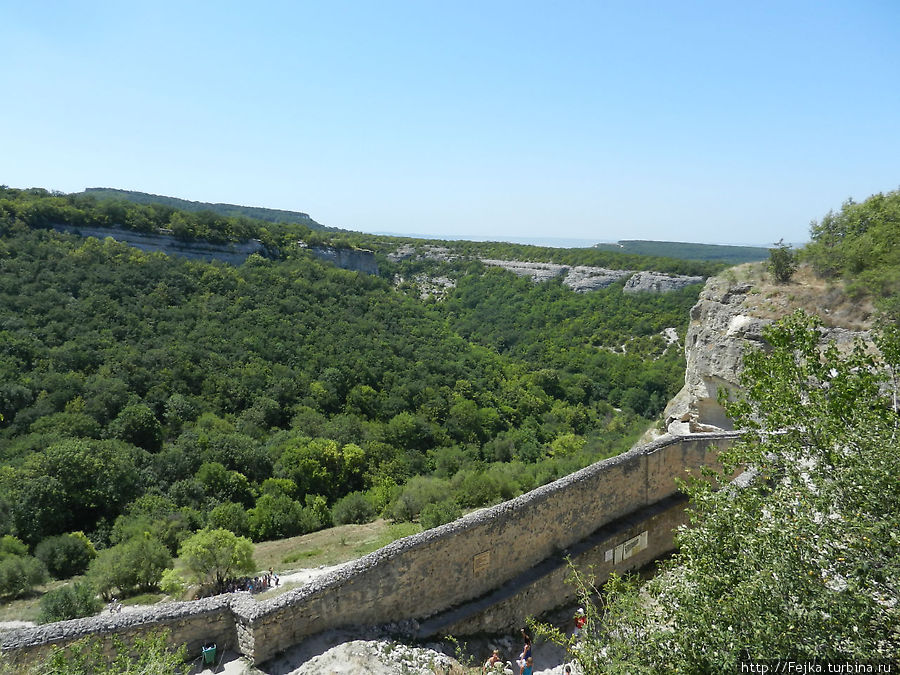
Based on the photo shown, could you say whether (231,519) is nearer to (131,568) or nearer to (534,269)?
(131,568)

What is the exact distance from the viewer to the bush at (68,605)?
30.6 ft

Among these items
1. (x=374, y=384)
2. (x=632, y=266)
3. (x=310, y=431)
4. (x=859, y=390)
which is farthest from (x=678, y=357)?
(x=859, y=390)

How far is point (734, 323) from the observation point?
15.9m

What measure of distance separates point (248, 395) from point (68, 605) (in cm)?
1680

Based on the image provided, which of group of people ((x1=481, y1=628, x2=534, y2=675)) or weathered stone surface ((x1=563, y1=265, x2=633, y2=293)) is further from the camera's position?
weathered stone surface ((x1=563, y1=265, x2=633, y2=293))

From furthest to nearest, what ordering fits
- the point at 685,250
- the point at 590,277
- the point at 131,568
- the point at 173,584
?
the point at 685,250 → the point at 590,277 → the point at 131,568 → the point at 173,584

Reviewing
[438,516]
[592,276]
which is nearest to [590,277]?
[592,276]

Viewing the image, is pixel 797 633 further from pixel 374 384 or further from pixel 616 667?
pixel 374 384

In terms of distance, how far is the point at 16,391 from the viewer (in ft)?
64.2

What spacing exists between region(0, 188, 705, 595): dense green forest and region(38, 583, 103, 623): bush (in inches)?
83.3

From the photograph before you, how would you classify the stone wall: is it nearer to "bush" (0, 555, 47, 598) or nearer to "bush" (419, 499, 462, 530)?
"bush" (419, 499, 462, 530)

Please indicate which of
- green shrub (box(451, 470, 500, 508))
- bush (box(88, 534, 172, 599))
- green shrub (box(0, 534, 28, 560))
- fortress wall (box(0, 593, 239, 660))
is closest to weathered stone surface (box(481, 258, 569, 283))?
green shrub (box(451, 470, 500, 508))

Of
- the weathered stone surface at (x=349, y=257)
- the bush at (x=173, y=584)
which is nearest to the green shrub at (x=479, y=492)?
the bush at (x=173, y=584)

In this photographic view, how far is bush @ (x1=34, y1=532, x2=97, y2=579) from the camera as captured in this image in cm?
1421
